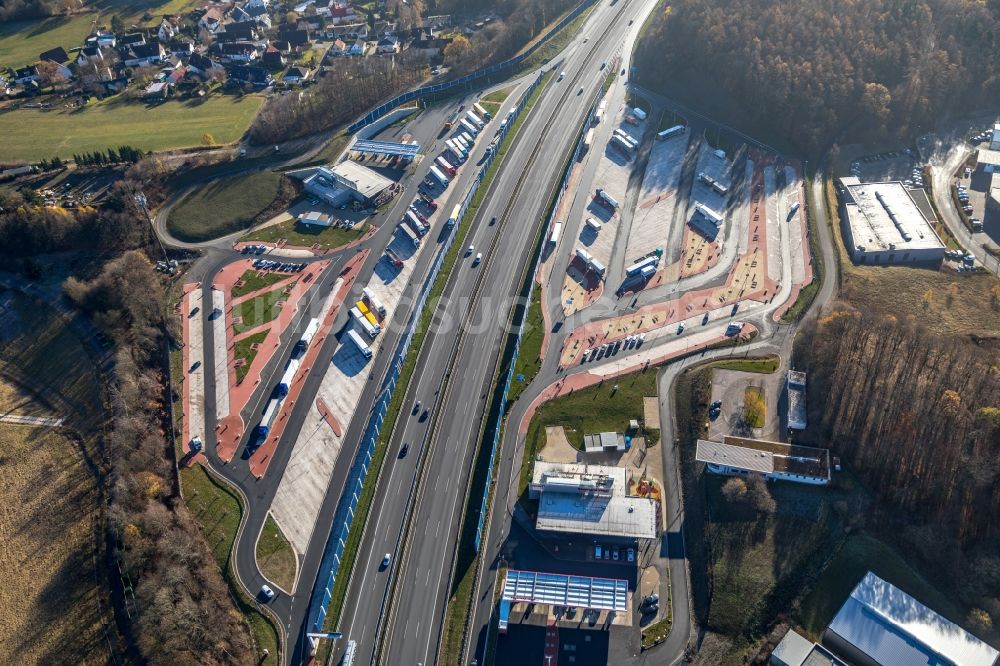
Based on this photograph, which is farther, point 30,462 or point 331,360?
point 331,360

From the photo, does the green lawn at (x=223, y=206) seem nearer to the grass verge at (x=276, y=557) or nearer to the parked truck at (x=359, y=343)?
the parked truck at (x=359, y=343)

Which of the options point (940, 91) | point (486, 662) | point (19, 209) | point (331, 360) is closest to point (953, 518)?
point (486, 662)

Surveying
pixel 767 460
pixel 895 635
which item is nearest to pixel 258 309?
pixel 767 460

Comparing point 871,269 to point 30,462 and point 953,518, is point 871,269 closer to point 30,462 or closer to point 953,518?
point 953,518

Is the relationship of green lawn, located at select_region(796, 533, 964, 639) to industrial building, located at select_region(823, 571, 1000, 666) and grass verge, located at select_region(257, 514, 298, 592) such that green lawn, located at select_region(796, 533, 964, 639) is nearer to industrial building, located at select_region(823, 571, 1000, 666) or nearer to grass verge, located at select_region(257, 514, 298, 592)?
industrial building, located at select_region(823, 571, 1000, 666)

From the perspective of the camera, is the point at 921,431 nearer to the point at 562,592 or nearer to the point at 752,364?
the point at 752,364

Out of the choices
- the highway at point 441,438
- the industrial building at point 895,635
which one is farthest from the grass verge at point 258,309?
the industrial building at point 895,635
